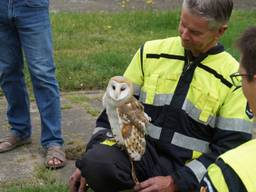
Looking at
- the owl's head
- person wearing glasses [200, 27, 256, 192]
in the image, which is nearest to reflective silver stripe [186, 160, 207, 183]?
the owl's head

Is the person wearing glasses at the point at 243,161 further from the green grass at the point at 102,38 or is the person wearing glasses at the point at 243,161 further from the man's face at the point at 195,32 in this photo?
the green grass at the point at 102,38

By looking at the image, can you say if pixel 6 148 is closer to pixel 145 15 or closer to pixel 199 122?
pixel 199 122

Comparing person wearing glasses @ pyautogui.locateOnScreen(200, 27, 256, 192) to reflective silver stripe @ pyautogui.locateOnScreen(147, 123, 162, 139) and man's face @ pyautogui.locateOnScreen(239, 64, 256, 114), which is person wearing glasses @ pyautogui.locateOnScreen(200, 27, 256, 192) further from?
reflective silver stripe @ pyautogui.locateOnScreen(147, 123, 162, 139)

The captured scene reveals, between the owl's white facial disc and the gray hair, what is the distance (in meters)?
0.48

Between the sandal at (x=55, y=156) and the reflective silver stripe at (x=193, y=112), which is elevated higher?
the reflective silver stripe at (x=193, y=112)

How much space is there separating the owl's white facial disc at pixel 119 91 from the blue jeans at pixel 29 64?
1.38 metres

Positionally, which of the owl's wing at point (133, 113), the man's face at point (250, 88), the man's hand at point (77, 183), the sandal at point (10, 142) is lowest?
the sandal at point (10, 142)

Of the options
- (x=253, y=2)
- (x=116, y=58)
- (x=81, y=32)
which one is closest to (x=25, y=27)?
(x=116, y=58)

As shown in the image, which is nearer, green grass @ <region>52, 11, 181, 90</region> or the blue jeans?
the blue jeans

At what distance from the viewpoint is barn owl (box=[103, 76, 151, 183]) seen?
9.40ft

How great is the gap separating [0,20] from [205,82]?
1723 mm

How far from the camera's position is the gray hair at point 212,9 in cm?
288

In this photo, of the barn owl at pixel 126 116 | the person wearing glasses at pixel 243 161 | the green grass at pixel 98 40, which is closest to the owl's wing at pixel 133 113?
the barn owl at pixel 126 116

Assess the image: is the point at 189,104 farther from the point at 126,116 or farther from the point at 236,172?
the point at 236,172
